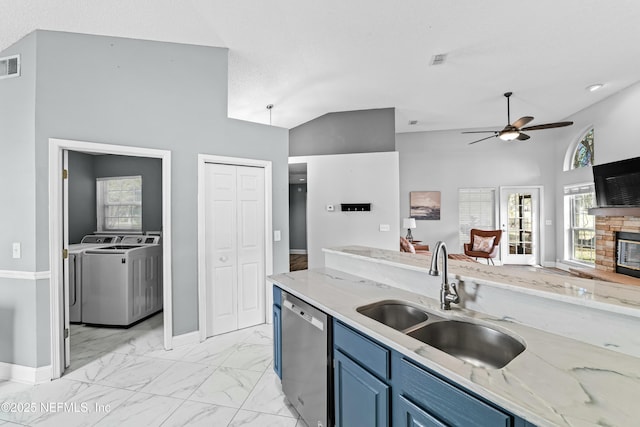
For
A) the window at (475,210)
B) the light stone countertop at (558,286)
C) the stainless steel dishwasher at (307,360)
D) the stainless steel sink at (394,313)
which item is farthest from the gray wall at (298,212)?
the stainless steel sink at (394,313)

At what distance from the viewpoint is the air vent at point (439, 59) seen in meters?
3.42

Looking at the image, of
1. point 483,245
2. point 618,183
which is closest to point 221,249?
point 483,245

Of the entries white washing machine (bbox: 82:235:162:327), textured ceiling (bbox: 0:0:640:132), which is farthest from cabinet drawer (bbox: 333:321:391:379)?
white washing machine (bbox: 82:235:162:327)

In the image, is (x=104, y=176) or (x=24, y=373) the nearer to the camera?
(x=24, y=373)

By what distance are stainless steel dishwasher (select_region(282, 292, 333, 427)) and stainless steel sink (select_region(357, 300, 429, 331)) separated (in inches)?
10.7

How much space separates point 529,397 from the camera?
0.78 metres

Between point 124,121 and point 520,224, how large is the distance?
8.29m

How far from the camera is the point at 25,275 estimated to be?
2303mm

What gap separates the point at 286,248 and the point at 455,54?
3129mm

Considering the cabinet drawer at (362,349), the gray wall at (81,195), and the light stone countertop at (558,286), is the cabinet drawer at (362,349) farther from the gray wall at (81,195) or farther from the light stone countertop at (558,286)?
the gray wall at (81,195)

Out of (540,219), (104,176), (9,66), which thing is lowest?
(540,219)

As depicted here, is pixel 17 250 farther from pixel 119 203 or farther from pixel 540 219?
pixel 540 219

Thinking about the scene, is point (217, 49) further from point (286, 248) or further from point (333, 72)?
point (286, 248)

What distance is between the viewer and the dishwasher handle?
5.27 feet
